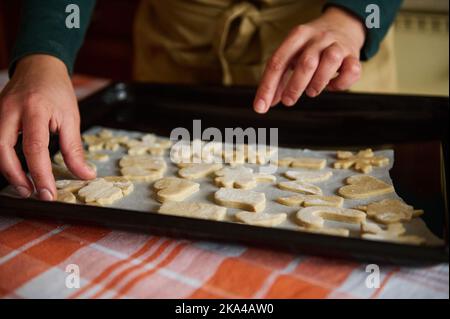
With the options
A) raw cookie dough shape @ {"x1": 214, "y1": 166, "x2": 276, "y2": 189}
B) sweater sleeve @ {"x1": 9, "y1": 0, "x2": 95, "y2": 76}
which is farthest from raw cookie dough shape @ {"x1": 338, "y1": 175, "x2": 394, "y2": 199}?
sweater sleeve @ {"x1": 9, "y1": 0, "x2": 95, "y2": 76}

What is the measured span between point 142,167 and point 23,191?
221 mm

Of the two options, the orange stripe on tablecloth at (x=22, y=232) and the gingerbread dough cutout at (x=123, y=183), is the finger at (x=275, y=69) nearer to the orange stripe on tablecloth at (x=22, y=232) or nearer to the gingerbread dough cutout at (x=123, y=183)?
the gingerbread dough cutout at (x=123, y=183)

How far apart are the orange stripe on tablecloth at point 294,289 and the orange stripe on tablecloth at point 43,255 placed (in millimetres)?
262

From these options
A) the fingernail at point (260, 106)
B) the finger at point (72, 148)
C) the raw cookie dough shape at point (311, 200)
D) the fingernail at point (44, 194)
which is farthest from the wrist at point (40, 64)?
the raw cookie dough shape at point (311, 200)

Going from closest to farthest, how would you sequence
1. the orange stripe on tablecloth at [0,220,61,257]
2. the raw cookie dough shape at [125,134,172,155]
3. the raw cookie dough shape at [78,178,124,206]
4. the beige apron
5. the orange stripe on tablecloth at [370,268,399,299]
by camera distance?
the orange stripe on tablecloth at [370,268,399,299] < the orange stripe on tablecloth at [0,220,61,257] < the raw cookie dough shape at [78,178,124,206] < the raw cookie dough shape at [125,134,172,155] < the beige apron

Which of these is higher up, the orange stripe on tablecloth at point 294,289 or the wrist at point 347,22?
the wrist at point 347,22

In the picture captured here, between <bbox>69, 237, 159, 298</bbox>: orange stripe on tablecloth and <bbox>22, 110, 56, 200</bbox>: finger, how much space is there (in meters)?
0.18

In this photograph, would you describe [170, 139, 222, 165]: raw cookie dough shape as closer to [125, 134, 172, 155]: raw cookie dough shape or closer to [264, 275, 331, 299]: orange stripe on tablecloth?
[125, 134, 172, 155]: raw cookie dough shape

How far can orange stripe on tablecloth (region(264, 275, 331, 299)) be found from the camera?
0.64m

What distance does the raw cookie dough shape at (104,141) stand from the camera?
43.3 inches

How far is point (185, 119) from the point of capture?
4.00 feet

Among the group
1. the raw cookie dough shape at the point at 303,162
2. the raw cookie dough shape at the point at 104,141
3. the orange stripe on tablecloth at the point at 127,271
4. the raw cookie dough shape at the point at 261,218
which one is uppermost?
the raw cookie dough shape at the point at 104,141

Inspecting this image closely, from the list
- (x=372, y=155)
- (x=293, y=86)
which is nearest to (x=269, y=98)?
(x=293, y=86)

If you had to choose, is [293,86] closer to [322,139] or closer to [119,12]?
[322,139]
